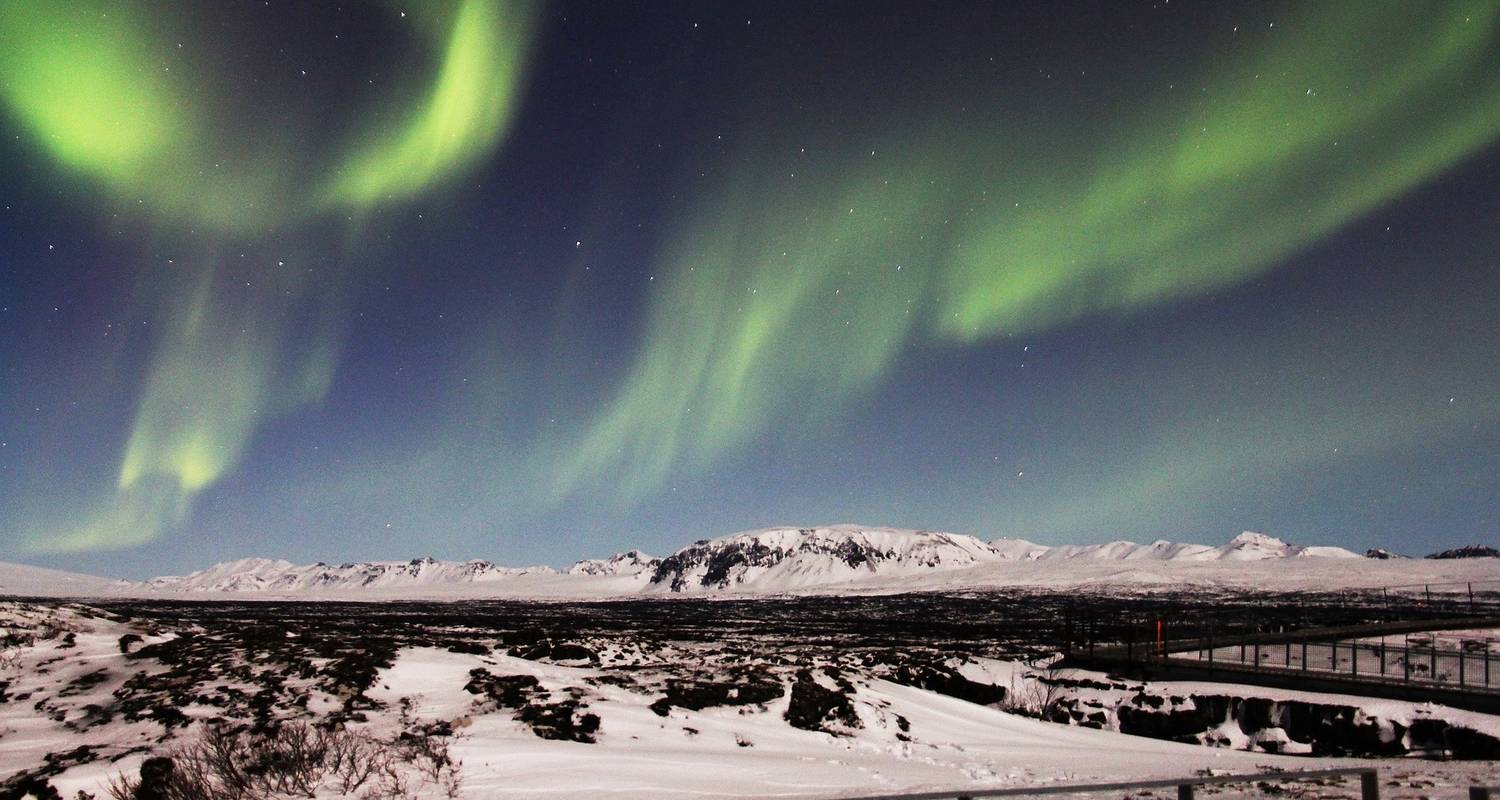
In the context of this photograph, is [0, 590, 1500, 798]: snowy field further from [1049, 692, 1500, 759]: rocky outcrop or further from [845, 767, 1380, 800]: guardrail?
[845, 767, 1380, 800]: guardrail

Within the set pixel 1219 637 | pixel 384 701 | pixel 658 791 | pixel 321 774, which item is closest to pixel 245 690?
pixel 384 701

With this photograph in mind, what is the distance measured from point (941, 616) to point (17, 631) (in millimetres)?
96787

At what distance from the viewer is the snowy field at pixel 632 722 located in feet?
56.1

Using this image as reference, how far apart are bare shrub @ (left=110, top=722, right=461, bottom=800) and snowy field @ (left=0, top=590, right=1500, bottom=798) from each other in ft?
0.26

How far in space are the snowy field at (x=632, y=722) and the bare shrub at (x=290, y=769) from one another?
8cm

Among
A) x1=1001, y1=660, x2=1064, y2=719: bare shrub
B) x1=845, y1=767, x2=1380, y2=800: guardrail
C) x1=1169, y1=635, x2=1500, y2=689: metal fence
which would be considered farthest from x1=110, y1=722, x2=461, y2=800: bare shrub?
x1=1169, y1=635, x2=1500, y2=689: metal fence

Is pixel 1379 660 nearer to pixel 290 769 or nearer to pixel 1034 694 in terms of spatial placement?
pixel 1034 694

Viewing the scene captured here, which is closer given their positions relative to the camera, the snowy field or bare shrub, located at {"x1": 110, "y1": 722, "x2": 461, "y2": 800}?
bare shrub, located at {"x1": 110, "y1": 722, "x2": 461, "y2": 800}

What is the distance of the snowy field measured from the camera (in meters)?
17.1

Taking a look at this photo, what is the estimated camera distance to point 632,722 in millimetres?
22375

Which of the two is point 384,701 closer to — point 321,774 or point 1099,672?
point 321,774

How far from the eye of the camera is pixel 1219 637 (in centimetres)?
4209

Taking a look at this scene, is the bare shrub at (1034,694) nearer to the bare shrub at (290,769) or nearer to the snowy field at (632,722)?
the snowy field at (632,722)

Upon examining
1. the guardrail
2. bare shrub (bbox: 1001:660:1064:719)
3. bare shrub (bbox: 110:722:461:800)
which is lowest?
bare shrub (bbox: 1001:660:1064:719)
